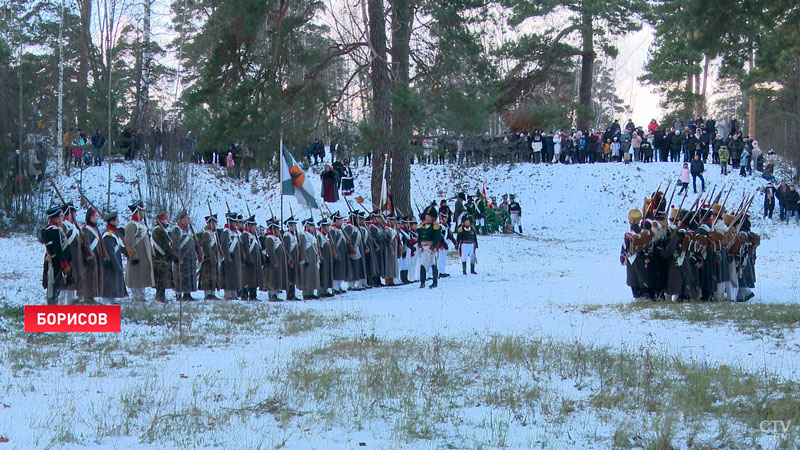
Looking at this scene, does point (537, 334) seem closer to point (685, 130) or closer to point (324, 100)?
point (324, 100)

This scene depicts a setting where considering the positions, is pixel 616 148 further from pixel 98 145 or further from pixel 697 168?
pixel 98 145

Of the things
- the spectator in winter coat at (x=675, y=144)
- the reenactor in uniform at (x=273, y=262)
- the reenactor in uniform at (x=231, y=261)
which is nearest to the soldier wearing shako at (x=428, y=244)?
the reenactor in uniform at (x=273, y=262)

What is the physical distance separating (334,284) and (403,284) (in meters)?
2.88

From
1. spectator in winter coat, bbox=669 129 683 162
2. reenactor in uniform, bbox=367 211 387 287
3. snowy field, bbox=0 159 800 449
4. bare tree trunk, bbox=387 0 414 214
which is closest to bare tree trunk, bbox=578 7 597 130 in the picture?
spectator in winter coat, bbox=669 129 683 162

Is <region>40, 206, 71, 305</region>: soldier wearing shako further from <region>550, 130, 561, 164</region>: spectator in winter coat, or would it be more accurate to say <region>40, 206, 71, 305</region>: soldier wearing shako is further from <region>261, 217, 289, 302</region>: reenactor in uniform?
<region>550, 130, 561, 164</region>: spectator in winter coat

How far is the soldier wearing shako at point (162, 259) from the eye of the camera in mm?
14945

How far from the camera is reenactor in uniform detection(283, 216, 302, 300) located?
55.9 feet

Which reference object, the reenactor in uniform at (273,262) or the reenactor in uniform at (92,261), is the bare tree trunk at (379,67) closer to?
the reenactor in uniform at (273,262)

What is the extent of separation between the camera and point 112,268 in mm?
13695

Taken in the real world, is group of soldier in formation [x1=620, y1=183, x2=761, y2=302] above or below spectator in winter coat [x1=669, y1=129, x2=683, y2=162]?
below

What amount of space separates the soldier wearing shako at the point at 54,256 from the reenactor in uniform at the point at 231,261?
372 centimetres

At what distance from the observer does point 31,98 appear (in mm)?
33219

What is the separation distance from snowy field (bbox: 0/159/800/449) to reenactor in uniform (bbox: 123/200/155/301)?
4.84 feet

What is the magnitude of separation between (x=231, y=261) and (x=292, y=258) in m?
1.51
